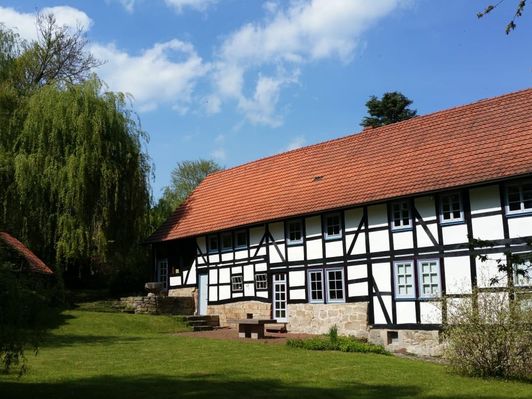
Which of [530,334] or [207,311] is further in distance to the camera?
[207,311]

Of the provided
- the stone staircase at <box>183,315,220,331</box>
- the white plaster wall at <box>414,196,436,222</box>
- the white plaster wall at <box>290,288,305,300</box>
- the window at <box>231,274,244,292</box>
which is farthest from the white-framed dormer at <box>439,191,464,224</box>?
the stone staircase at <box>183,315,220,331</box>

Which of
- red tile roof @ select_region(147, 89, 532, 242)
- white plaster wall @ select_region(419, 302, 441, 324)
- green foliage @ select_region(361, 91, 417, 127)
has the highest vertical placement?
green foliage @ select_region(361, 91, 417, 127)

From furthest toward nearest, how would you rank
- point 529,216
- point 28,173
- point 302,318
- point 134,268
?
point 134,268
point 28,173
point 302,318
point 529,216

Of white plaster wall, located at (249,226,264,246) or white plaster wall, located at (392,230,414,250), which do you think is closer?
white plaster wall, located at (392,230,414,250)

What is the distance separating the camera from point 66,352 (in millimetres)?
13289

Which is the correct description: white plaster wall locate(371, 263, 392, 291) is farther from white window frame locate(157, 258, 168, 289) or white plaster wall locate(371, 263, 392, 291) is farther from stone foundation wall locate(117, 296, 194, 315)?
white window frame locate(157, 258, 168, 289)

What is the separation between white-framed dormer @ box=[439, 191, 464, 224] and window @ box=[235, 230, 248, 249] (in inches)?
332

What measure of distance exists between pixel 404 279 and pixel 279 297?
5.38 metres

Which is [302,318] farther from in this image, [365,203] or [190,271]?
[190,271]

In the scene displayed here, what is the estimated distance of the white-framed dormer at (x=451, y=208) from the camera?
53.6 ft

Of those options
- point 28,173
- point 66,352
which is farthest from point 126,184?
point 66,352

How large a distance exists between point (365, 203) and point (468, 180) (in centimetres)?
329

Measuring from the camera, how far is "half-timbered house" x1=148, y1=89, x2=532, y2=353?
15.9 meters

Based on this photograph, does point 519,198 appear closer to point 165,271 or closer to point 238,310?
point 238,310
